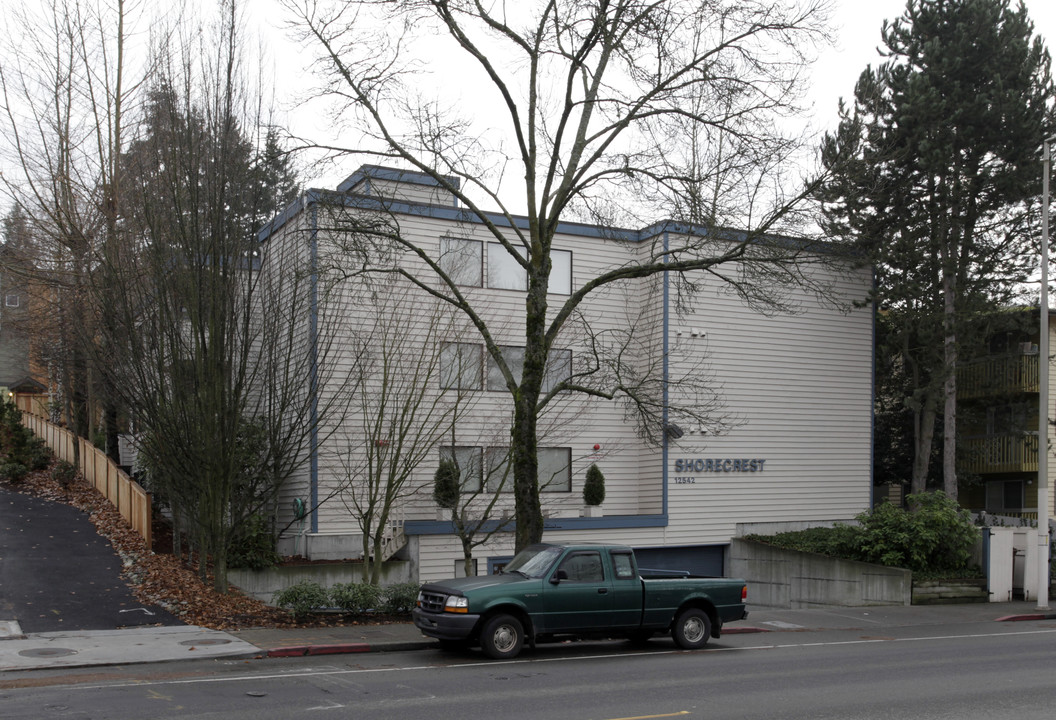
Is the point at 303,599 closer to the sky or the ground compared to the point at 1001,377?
closer to the ground

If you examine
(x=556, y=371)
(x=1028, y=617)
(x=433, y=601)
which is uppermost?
(x=556, y=371)

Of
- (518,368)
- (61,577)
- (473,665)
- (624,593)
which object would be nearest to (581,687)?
(473,665)

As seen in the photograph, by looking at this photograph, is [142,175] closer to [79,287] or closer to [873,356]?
[79,287]

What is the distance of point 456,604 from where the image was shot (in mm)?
13008

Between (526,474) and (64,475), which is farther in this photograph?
(64,475)

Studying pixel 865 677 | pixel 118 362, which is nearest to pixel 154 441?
pixel 118 362

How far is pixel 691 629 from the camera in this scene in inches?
589

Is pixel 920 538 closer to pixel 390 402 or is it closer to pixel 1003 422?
pixel 390 402

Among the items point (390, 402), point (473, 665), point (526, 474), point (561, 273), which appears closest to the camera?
point (473, 665)

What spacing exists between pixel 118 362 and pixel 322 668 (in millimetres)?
8328

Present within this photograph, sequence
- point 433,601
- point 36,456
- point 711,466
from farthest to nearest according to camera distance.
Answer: point 36,456, point 711,466, point 433,601

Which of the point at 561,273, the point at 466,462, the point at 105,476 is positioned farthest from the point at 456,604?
the point at 105,476

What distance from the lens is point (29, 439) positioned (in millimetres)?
33594

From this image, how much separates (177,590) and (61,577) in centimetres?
255
